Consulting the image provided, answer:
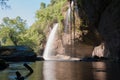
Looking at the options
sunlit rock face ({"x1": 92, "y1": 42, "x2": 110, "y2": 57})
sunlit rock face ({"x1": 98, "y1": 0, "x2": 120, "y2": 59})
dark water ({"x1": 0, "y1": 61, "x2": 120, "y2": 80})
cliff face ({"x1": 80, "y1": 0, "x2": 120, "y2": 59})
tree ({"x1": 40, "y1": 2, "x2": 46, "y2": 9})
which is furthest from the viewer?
tree ({"x1": 40, "y1": 2, "x2": 46, "y2": 9})

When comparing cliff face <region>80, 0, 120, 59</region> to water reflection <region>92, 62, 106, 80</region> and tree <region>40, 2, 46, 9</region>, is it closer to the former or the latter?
A: water reflection <region>92, 62, 106, 80</region>

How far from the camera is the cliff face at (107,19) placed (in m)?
63.4

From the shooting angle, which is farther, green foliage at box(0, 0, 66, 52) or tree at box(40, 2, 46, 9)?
tree at box(40, 2, 46, 9)

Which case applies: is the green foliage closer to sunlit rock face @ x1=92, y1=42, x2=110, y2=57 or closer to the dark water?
sunlit rock face @ x1=92, y1=42, x2=110, y2=57

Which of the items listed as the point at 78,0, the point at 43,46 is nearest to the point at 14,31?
the point at 43,46

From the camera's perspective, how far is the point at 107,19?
225 feet

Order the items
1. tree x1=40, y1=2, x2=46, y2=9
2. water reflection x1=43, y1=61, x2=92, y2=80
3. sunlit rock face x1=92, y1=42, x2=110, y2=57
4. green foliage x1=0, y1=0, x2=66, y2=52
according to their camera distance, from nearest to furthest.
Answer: water reflection x1=43, y1=61, x2=92, y2=80 → sunlit rock face x1=92, y1=42, x2=110, y2=57 → green foliage x1=0, y1=0, x2=66, y2=52 → tree x1=40, y1=2, x2=46, y2=9

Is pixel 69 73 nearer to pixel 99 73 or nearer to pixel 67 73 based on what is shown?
pixel 67 73

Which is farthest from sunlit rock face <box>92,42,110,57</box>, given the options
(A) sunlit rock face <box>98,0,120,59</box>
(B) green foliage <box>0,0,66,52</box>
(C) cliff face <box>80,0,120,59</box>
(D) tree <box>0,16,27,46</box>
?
(D) tree <box>0,16,27,46</box>

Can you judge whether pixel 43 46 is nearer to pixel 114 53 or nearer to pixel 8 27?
pixel 8 27

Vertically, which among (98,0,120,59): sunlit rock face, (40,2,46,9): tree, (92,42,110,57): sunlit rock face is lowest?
(92,42,110,57): sunlit rock face

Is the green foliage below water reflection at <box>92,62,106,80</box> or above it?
above

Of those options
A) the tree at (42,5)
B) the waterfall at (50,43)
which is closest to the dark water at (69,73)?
the waterfall at (50,43)

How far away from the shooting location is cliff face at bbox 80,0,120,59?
208 feet
